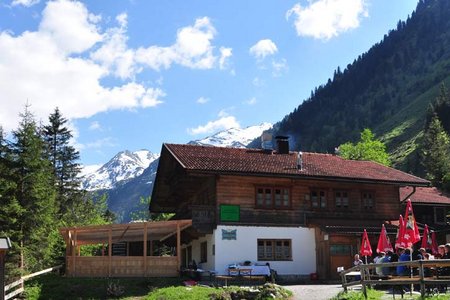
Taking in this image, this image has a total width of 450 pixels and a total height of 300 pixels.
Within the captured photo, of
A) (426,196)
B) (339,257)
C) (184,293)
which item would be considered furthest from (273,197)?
(426,196)

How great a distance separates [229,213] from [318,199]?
559 cm

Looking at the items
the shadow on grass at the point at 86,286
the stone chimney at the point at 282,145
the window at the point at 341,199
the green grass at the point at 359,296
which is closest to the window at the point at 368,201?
the window at the point at 341,199

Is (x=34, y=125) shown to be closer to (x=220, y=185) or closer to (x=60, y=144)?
(x=220, y=185)

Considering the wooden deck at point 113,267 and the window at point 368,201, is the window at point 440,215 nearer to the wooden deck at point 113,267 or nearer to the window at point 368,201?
the window at point 368,201

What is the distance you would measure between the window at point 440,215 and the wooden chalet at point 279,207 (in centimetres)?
896

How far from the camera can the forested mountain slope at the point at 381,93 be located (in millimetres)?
151875

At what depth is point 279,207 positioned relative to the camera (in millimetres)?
30391

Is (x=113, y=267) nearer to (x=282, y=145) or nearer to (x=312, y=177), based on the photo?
(x=312, y=177)

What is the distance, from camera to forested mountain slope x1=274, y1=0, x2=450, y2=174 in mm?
151875

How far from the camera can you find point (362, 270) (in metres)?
16.6

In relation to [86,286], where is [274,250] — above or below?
above

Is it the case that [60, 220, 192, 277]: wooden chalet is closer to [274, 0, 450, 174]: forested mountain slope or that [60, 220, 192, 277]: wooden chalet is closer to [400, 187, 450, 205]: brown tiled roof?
[400, 187, 450, 205]: brown tiled roof

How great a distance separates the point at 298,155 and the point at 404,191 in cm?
1103

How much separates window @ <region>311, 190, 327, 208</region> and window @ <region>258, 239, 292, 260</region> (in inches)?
109
